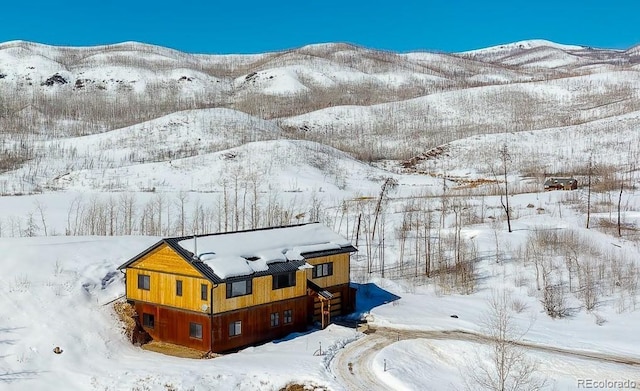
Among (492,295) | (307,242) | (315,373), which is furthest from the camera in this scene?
(492,295)

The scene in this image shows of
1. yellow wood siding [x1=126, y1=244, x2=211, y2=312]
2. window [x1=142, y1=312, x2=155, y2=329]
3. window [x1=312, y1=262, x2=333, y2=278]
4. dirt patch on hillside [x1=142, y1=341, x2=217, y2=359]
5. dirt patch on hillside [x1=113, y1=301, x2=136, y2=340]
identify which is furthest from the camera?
window [x1=312, y1=262, x2=333, y2=278]

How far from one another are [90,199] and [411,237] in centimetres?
3352

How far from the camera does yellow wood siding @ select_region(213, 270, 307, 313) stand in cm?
2759

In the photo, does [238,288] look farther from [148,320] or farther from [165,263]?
[148,320]

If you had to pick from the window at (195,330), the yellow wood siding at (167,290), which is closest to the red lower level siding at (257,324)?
the window at (195,330)

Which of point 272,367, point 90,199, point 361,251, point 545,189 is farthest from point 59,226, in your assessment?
point 545,189

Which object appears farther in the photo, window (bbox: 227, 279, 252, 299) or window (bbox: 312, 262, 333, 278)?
window (bbox: 312, 262, 333, 278)

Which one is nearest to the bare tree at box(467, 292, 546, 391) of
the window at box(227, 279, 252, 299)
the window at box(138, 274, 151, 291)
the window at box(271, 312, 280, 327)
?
the window at box(271, 312, 280, 327)

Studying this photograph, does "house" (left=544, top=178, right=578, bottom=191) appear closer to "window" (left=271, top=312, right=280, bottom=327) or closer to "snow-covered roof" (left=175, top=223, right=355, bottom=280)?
"snow-covered roof" (left=175, top=223, right=355, bottom=280)

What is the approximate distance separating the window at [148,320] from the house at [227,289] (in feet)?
0.16

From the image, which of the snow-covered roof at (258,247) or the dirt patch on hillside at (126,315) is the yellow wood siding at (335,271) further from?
the dirt patch on hillside at (126,315)

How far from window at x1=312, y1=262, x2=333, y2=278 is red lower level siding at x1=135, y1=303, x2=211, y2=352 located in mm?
7513

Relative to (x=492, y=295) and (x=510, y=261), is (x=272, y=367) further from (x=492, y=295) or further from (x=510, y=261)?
(x=510, y=261)

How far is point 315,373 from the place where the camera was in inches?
966
